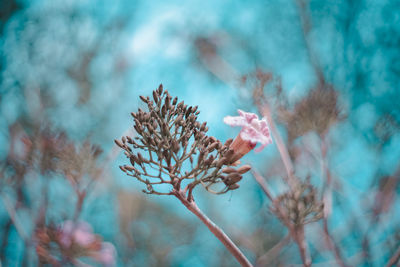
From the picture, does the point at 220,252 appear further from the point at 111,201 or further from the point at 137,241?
the point at 111,201

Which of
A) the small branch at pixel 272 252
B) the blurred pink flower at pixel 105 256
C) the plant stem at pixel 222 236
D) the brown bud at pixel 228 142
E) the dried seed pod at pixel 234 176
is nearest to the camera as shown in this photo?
the plant stem at pixel 222 236

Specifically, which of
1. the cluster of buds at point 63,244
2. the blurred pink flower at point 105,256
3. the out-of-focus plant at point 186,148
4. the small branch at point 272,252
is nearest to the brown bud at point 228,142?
the out-of-focus plant at point 186,148

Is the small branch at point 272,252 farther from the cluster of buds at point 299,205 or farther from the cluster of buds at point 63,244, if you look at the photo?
the cluster of buds at point 63,244

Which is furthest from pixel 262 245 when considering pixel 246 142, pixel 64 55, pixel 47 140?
pixel 64 55

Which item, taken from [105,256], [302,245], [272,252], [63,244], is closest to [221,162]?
[302,245]

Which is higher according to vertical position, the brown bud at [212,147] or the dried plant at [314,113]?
the dried plant at [314,113]

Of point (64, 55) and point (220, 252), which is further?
point (220, 252)

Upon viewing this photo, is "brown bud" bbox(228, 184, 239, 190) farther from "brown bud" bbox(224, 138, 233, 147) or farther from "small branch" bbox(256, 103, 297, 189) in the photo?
"small branch" bbox(256, 103, 297, 189)
